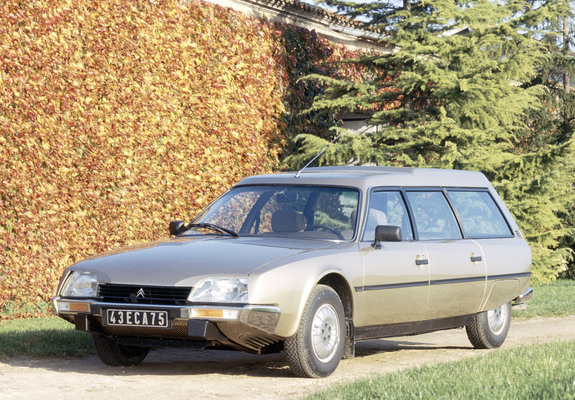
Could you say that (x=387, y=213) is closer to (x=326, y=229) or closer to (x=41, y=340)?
(x=326, y=229)

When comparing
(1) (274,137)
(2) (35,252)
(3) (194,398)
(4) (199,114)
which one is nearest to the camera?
(3) (194,398)

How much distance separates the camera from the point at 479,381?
20.6ft

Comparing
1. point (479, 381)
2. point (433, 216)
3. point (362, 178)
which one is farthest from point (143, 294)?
point (433, 216)

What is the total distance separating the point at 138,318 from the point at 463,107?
352 inches

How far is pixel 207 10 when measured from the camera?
13.7m

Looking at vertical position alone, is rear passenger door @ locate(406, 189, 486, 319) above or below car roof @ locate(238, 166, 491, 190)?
below

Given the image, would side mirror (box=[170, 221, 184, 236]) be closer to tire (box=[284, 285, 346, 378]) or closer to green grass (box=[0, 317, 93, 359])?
green grass (box=[0, 317, 93, 359])

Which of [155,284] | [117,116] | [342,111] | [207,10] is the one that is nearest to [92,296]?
[155,284]

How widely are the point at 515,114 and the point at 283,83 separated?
3.87m

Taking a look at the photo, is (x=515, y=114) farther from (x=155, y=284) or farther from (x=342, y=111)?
(x=155, y=284)

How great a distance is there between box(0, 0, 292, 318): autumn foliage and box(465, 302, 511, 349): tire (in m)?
4.71

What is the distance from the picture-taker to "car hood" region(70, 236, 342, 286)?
22.6 ft

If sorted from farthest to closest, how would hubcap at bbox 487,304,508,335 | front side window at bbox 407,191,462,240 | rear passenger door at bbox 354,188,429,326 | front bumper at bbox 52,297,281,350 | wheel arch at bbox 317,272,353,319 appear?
hubcap at bbox 487,304,508,335, front side window at bbox 407,191,462,240, rear passenger door at bbox 354,188,429,326, wheel arch at bbox 317,272,353,319, front bumper at bbox 52,297,281,350

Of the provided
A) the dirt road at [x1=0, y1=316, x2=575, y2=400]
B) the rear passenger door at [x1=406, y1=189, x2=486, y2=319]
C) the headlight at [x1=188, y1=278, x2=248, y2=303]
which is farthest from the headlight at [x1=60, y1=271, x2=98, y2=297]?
the rear passenger door at [x1=406, y1=189, x2=486, y2=319]
